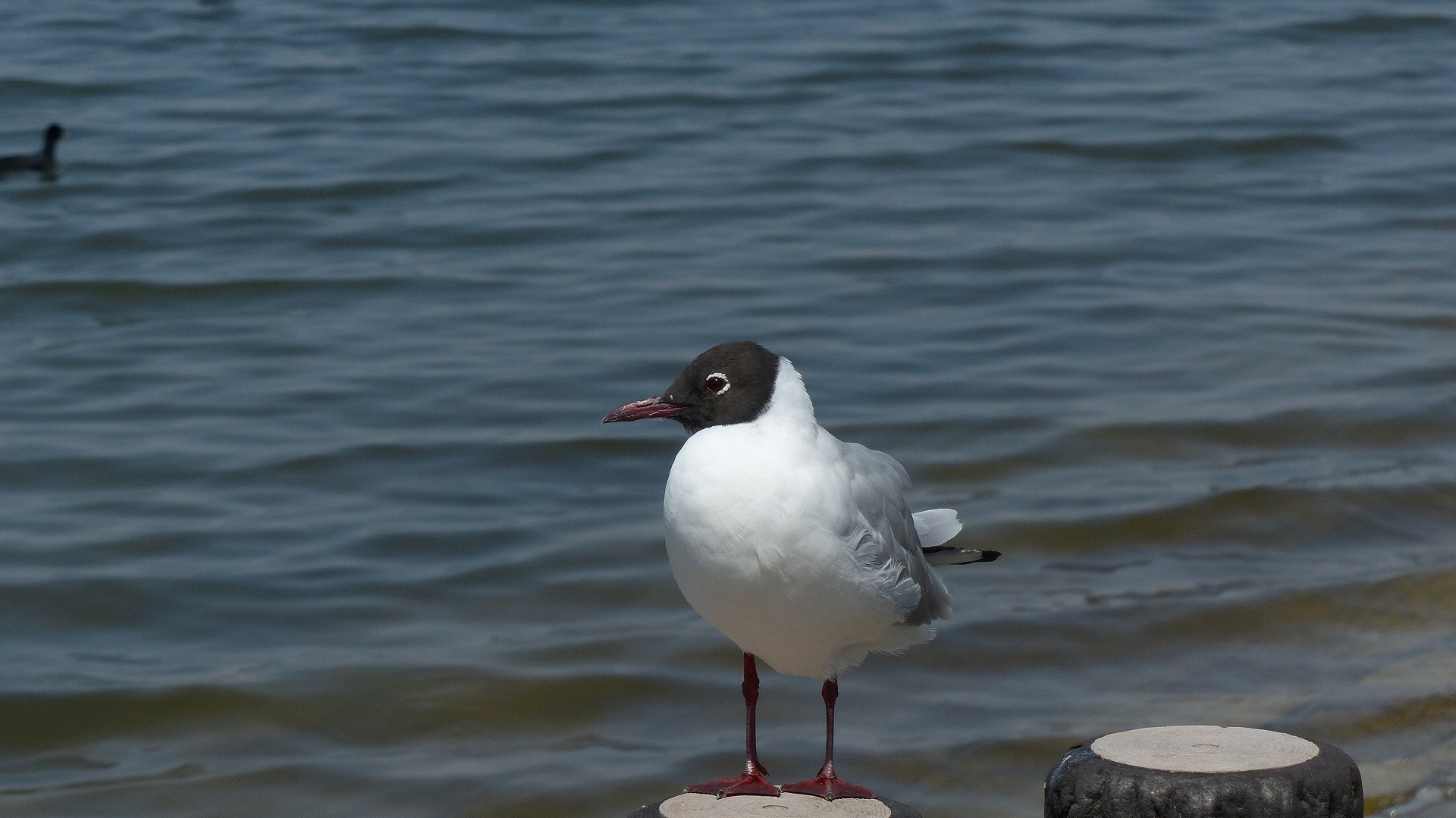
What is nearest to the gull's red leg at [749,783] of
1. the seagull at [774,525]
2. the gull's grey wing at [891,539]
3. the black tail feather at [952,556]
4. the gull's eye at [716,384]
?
the seagull at [774,525]

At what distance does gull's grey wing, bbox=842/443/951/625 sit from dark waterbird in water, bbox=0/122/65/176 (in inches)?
481

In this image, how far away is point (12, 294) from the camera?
11945 millimetres

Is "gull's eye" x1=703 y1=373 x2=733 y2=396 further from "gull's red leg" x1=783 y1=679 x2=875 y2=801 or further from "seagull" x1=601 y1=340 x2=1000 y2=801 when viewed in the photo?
"gull's red leg" x1=783 y1=679 x2=875 y2=801

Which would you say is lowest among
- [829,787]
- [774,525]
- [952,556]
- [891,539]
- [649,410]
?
[829,787]

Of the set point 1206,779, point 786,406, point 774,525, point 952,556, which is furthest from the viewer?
point 952,556

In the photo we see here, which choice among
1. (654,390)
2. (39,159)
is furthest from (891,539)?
(39,159)

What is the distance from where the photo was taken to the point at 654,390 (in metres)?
9.66

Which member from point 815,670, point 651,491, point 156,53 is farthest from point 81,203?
point 815,670

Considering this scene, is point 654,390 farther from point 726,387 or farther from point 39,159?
point 39,159

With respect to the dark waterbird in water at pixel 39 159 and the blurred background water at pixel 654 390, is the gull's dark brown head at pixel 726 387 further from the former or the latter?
the dark waterbird in water at pixel 39 159

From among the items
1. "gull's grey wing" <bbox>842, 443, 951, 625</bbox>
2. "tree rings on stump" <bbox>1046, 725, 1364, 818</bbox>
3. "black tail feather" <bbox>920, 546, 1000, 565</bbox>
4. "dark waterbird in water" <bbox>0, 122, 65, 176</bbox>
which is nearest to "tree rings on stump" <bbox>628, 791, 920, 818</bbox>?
"tree rings on stump" <bbox>1046, 725, 1364, 818</bbox>

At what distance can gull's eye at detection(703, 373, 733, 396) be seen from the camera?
13.9 ft

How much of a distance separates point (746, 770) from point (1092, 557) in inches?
146

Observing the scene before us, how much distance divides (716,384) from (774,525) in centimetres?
35
